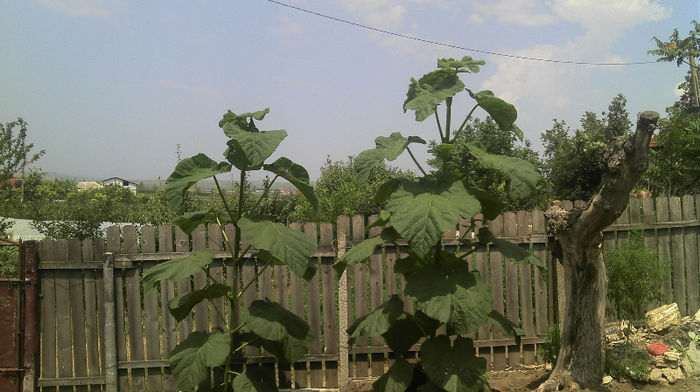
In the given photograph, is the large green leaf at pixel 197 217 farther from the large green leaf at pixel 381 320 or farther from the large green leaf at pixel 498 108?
the large green leaf at pixel 498 108

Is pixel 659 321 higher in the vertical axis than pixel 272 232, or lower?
lower

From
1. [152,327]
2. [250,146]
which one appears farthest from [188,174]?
[152,327]

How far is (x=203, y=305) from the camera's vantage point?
5.16 metres

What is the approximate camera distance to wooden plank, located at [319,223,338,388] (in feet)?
17.1

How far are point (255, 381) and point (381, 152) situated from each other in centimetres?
166

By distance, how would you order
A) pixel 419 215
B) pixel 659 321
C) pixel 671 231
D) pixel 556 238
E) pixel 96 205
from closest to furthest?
1. pixel 419 215
2. pixel 556 238
3. pixel 659 321
4. pixel 671 231
5. pixel 96 205

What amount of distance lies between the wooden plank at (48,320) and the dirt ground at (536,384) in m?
4.20

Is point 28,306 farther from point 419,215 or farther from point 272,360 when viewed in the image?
point 419,215

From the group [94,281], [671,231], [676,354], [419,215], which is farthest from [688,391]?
[94,281]

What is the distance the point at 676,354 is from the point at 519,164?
329 cm

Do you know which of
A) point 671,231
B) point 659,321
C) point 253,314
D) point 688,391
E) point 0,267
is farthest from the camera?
point 0,267

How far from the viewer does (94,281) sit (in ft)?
16.5

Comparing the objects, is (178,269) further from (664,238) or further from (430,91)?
(664,238)

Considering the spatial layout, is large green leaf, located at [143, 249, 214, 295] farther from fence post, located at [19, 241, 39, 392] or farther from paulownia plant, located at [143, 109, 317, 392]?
fence post, located at [19, 241, 39, 392]
